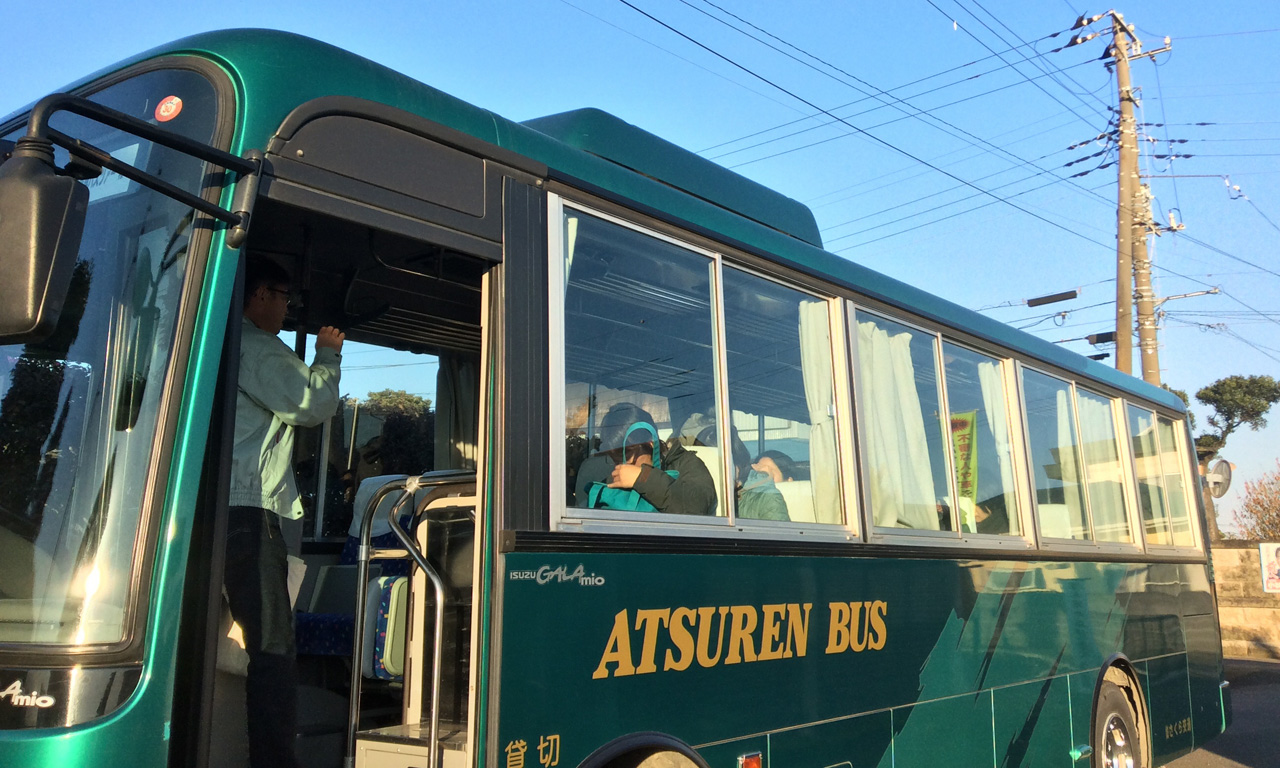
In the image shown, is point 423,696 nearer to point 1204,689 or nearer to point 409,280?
point 409,280

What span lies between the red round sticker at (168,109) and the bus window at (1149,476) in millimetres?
7458

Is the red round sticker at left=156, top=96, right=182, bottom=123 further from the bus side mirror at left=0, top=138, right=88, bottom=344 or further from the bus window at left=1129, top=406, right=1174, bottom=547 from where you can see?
the bus window at left=1129, top=406, right=1174, bottom=547

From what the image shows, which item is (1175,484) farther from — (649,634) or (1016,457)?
(649,634)

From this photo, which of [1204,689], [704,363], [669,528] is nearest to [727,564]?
[669,528]

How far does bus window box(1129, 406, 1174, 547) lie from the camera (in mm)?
8117

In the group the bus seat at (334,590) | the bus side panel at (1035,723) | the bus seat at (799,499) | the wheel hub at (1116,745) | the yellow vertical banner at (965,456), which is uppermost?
the yellow vertical banner at (965,456)

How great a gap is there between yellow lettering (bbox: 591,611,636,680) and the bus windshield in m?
1.48

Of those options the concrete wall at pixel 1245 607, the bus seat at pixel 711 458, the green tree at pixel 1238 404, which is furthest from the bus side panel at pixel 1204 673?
the green tree at pixel 1238 404

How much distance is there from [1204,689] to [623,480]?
23.0 ft

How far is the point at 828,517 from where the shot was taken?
4.82 metres

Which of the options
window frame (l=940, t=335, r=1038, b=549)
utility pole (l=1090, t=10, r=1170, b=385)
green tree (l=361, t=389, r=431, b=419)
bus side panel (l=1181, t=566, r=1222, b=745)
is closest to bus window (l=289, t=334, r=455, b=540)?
green tree (l=361, t=389, r=431, b=419)

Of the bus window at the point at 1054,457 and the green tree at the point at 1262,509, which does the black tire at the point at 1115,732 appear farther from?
the green tree at the point at 1262,509

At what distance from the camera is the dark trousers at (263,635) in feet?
10.2

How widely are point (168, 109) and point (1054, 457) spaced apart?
19.4 feet
